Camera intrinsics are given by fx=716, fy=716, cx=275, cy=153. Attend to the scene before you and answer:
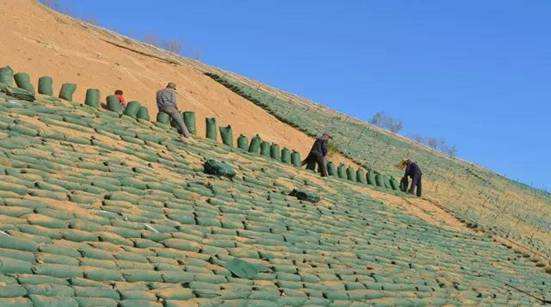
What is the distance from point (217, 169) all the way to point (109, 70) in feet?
36.3

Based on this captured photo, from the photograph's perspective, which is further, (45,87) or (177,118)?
(177,118)

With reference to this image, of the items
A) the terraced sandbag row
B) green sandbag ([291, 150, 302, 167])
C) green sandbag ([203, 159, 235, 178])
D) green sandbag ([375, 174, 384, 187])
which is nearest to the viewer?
the terraced sandbag row

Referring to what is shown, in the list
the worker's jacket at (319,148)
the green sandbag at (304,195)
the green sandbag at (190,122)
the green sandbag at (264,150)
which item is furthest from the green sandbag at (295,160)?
the green sandbag at (304,195)

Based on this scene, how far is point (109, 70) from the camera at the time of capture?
19453 millimetres

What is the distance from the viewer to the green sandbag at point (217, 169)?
368 inches

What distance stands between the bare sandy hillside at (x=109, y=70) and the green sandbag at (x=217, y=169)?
7740 mm

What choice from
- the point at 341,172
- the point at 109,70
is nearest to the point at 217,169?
the point at 341,172

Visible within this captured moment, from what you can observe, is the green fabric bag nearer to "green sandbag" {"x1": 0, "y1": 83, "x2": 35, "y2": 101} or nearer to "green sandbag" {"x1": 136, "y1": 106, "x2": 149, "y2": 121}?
"green sandbag" {"x1": 0, "y1": 83, "x2": 35, "y2": 101}

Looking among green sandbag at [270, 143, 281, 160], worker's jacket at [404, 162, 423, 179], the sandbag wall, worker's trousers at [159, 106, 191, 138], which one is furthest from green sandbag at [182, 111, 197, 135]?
worker's jacket at [404, 162, 423, 179]

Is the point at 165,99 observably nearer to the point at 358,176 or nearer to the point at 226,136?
the point at 226,136

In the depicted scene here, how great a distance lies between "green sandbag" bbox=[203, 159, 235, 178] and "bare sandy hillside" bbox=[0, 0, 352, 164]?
305 inches

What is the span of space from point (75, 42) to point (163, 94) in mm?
11444

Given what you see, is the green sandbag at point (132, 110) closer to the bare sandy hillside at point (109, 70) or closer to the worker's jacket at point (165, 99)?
the worker's jacket at point (165, 99)

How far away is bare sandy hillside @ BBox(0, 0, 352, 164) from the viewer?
57.6 feet
